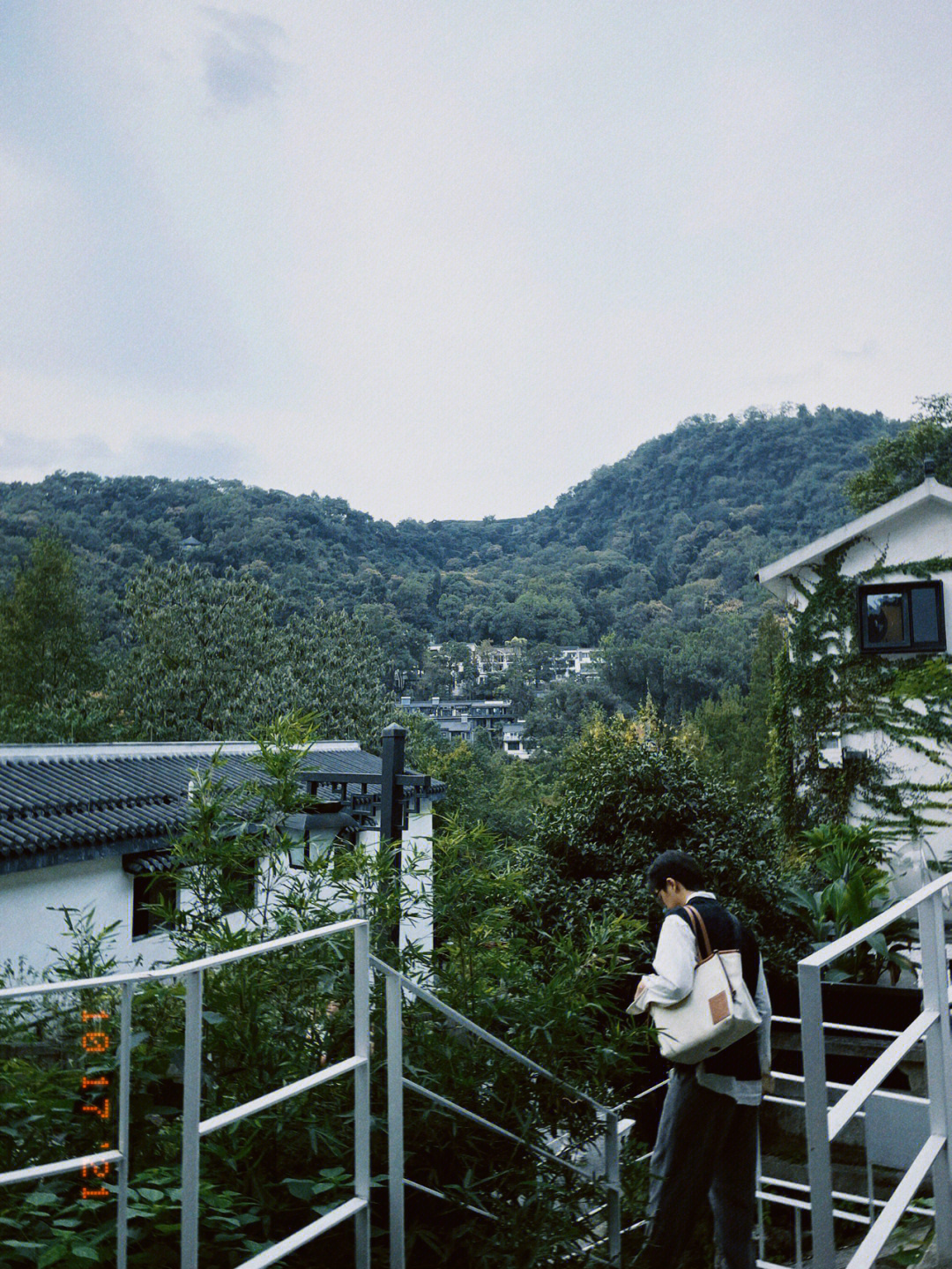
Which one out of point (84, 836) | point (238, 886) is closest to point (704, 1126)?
point (238, 886)

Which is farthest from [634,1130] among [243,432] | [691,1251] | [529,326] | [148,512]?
[243,432]

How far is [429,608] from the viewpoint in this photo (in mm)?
64562

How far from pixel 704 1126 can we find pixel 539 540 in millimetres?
73076

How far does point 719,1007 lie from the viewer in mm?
3420

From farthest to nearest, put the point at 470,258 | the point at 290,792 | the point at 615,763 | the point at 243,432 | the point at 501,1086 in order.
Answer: the point at 243,432
the point at 470,258
the point at 615,763
the point at 290,792
the point at 501,1086

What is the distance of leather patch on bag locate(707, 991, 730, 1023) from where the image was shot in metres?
3.41

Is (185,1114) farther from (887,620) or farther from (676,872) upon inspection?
(887,620)

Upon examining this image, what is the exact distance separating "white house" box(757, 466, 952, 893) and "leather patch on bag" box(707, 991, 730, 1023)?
9.88m

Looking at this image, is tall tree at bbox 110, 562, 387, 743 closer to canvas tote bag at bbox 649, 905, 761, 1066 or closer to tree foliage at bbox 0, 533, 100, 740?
tree foliage at bbox 0, 533, 100, 740

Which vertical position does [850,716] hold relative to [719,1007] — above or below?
above

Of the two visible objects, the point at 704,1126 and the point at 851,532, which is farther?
the point at 851,532

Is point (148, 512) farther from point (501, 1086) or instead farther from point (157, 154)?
point (501, 1086)

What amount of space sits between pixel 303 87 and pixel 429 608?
122 feet

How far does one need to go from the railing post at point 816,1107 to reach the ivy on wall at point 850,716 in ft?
40.1
